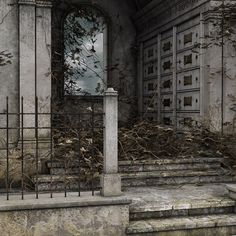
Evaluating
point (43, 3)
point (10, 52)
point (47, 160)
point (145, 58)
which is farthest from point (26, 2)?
point (145, 58)

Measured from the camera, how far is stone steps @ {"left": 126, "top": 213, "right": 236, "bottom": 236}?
5375mm

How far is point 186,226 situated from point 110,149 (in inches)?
57.5

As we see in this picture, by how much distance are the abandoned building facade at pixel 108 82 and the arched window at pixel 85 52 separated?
29 mm

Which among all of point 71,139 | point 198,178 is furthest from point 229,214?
point 71,139

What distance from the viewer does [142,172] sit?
24.3 feet

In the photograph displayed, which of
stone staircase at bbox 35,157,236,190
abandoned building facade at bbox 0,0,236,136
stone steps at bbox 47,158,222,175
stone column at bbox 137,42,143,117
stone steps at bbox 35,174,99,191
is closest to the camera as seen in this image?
stone steps at bbox 35,174,99,191

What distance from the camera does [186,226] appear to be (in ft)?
18.1

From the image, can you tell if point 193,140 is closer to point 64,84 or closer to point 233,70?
point 233,70

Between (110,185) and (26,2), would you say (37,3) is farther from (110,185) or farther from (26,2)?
(110,185)

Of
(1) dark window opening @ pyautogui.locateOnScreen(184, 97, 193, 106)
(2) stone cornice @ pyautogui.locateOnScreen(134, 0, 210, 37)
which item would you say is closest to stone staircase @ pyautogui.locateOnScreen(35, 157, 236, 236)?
(1) dark window opening @ pyautogui.locateOnScreen(184, 97, 193, 106)

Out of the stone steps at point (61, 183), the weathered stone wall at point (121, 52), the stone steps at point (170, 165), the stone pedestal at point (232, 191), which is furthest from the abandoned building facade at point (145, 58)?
the stone pedestal at point (232, 191)

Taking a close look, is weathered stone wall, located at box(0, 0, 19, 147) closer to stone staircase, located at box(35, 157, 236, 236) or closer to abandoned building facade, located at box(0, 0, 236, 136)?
abandoned building facade, located at box(0, 0, 236, 136)

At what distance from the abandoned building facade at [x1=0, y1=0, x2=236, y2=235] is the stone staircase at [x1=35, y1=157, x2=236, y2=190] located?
0.07 ft

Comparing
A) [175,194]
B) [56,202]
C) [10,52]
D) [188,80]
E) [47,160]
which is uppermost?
[10,52]
